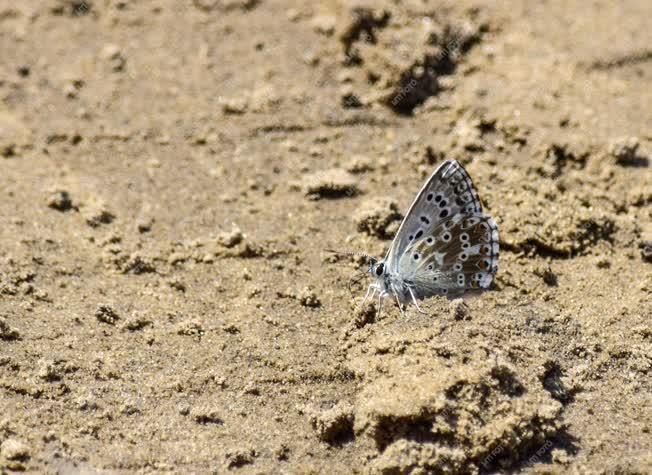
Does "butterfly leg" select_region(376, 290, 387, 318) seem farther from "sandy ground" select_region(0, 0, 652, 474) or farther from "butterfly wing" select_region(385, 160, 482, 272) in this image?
"butterfly wing" select_region(385, 160, 482, 272)

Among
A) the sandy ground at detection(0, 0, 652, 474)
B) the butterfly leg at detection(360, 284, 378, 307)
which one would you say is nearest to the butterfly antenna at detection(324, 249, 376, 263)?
the sandy ground at detection(0, 0, 652, 474)

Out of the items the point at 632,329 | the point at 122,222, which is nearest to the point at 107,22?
the point at 122,222

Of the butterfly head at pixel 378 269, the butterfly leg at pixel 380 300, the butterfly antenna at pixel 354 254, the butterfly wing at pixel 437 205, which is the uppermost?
the butterfly wing at pixel 437 205

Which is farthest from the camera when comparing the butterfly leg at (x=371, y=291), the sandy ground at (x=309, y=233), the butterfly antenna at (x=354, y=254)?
the butterfly antenna at (x=354, y=254)

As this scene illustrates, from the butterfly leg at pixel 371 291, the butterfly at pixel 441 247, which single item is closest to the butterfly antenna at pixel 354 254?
the butterfly at pixel 441 247

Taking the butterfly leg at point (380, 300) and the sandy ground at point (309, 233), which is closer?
the sandy ground at point (309, 233)

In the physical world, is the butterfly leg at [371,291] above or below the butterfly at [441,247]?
below

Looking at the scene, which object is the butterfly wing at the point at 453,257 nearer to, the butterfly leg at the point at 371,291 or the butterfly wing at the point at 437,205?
the butterfly wing at the point at 437,205
